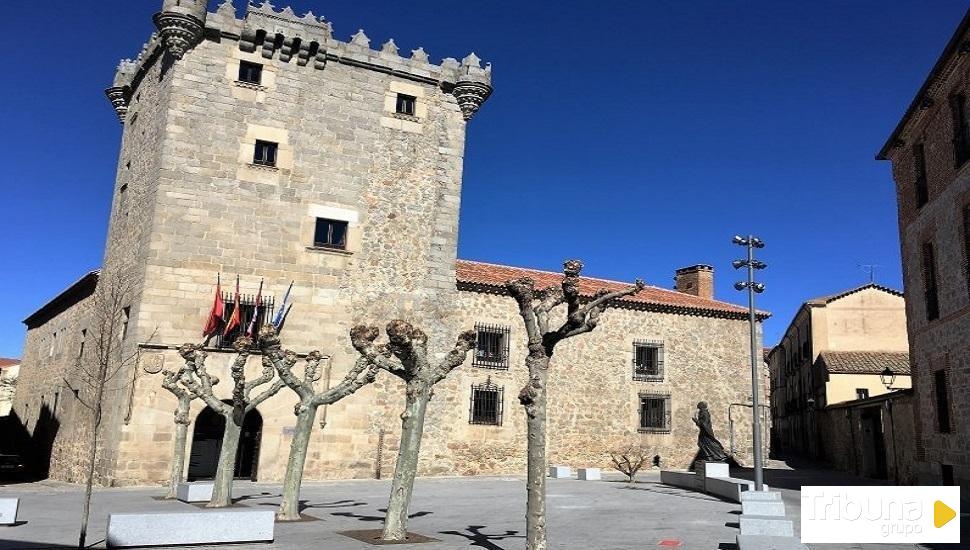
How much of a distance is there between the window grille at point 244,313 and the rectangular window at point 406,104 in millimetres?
7764

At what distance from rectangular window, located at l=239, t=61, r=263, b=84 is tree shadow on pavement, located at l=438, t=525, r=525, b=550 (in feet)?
51.8

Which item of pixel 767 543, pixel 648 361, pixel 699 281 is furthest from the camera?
pixel 699 281

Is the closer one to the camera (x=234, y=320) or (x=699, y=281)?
(x=234, y=320)

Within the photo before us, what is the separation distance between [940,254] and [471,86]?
14.7 m

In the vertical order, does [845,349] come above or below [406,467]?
above

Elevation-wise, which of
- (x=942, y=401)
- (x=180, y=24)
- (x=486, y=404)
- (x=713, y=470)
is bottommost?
(x=713, y=470)

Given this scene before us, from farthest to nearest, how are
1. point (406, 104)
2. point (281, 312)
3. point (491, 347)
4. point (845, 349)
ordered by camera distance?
point (845, 349) → point (491, 347) → point (406, 104) → point (281, 312)

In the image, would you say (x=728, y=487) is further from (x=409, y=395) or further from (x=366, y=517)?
(x=409, y=395)

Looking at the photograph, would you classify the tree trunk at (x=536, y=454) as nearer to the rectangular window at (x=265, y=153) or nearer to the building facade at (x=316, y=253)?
the building facade at (x=316, y=253)

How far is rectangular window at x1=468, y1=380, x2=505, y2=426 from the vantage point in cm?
2362

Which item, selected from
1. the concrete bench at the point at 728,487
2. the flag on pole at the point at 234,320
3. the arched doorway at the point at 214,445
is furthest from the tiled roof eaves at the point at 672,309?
the concrete bench at the point at 728,487

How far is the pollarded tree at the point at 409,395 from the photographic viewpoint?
10211 millimetres

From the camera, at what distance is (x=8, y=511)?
11.0 m

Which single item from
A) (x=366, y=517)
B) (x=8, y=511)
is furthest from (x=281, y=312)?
(x=8, y=511)
